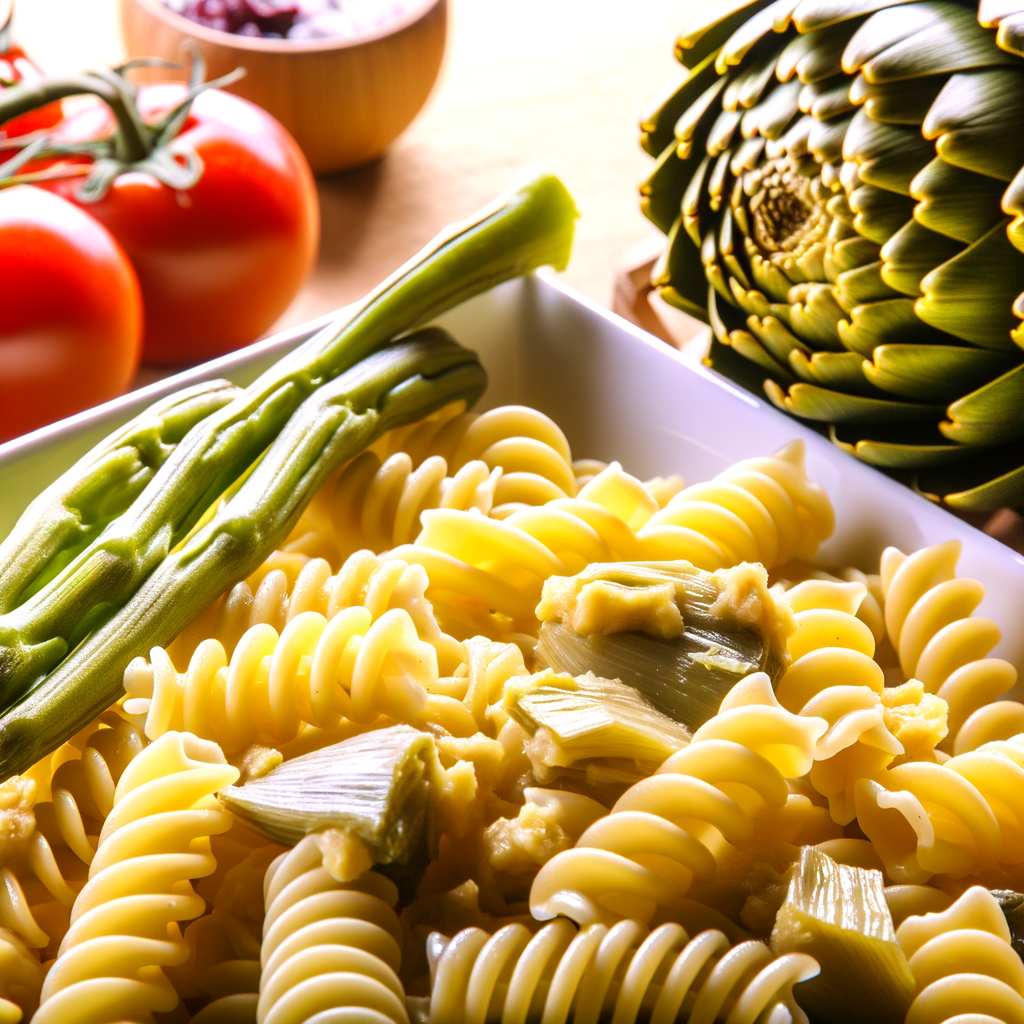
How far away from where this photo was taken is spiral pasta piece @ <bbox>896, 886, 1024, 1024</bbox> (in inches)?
37.2

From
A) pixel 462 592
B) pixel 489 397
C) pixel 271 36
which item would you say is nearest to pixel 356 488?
pixel 462 592

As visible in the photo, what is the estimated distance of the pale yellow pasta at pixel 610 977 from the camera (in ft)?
2.97

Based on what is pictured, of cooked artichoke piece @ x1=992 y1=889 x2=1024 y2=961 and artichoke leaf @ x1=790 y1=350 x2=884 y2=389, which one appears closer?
cooked artichoke piece @ x1=992 y1=889 x2=1024 y2=961

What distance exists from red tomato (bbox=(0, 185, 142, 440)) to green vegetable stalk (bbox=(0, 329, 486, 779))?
61cm

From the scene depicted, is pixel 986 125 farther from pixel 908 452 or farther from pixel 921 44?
pixel 908 452

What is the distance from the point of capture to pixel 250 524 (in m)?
1.27

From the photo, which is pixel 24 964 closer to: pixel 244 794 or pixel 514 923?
pixel 244 794

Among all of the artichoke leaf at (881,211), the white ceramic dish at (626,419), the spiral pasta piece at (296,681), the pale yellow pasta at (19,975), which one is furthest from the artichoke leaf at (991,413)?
the pale yellow pasta at (19,975)

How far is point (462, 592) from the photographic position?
127 cm

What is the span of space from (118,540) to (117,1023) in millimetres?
468

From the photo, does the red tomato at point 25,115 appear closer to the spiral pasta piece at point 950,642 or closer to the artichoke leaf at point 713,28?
the artichoke leaf at point 713,28

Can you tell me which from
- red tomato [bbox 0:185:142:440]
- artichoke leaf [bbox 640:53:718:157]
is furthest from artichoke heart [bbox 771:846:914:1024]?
red tomato [bbox 0:185:142:440]

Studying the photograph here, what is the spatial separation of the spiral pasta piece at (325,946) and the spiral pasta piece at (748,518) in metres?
0.52

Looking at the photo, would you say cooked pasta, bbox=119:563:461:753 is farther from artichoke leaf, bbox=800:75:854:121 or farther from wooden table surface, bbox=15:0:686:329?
wooden table surface, bbox=15:0:686:329
